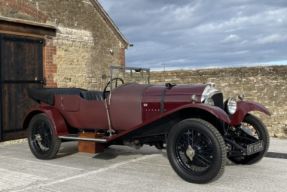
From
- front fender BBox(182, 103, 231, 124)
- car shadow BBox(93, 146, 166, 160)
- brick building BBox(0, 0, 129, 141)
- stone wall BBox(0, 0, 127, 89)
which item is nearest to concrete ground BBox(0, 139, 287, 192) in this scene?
car shadow BBox(93, 146, 166, 160)

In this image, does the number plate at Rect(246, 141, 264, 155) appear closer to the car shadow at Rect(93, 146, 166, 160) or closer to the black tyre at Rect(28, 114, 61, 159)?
the car shadow at Rect(93, 146, 166, 160)

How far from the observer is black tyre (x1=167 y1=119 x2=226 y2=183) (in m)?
5.62

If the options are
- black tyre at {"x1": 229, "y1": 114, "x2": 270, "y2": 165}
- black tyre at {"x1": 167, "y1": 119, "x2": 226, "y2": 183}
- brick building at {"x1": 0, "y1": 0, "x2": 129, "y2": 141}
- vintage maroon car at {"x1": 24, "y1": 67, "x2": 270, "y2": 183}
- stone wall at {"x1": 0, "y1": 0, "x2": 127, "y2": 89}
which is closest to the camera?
black tyre at {"x1": 167, "y1": 119, "x2": 226, "y2": 183}

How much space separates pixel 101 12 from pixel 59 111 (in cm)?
611

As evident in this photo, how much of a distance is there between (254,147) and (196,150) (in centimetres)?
97

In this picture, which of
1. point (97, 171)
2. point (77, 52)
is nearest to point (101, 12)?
point (77, 52)

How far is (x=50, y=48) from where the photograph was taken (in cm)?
1142

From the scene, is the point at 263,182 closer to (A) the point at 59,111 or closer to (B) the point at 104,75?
(A) the point at 59,111

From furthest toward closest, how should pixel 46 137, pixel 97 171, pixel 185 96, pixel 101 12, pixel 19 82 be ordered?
pixel 101 12, pixel 19 82, pixel 46 137, pixel 97 171, pixel 185 96

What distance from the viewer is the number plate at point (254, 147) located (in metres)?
6.16

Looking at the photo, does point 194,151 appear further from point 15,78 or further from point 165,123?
point 15,78

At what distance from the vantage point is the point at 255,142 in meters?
6.48

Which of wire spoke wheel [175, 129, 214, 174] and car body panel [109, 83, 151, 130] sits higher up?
car body panel [109, 83, 151, 130]

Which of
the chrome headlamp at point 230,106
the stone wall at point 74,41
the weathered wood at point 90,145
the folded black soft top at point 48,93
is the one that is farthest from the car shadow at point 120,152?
the stone wall at point 74,41
